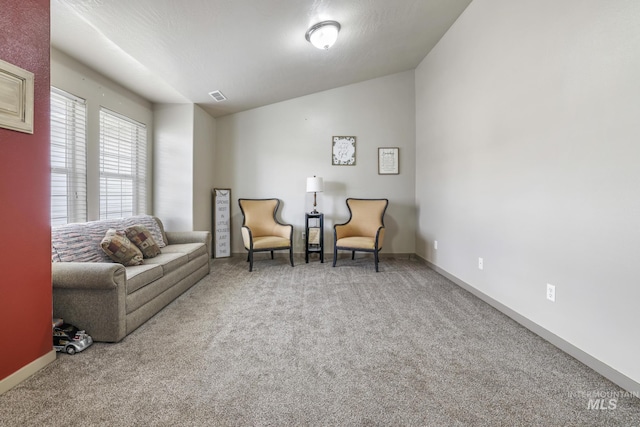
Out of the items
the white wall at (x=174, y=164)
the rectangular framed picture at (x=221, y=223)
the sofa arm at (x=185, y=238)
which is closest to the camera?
the sofa arm at (x=185, y=238)

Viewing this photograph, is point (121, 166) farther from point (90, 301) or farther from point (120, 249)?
point (90, 301)

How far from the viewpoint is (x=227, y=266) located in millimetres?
4070

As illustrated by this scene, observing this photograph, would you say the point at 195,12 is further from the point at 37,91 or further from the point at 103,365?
the point at 103,365

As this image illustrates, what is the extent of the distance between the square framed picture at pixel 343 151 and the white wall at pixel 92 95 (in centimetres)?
292

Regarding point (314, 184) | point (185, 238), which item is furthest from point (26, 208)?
point (314, 184)

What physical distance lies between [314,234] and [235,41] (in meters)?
2.79

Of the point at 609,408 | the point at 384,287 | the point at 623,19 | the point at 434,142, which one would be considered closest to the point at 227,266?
the point at 384,287

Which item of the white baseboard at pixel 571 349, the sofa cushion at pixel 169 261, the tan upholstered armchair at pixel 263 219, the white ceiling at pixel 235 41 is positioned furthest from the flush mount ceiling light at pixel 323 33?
the white baseboard at pixel 571 349

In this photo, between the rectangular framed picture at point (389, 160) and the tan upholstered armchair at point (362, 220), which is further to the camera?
the rectangular framed picture at point (389, 160)

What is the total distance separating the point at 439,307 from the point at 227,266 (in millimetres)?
2917

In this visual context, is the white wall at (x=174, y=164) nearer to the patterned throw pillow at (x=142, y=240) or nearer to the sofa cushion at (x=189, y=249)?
the sofa cushion at (x=189, y=249)

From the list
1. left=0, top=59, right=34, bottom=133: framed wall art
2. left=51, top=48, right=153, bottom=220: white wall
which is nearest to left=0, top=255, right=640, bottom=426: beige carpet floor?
left=0, top=59, right=34, bottom=133: framed wall art

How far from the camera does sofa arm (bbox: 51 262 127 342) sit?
186 cm

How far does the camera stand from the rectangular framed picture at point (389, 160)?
4.63m
